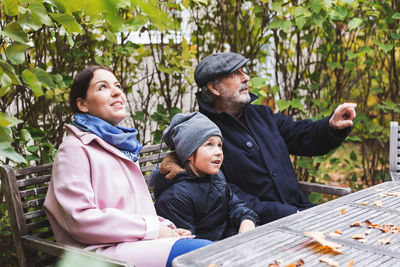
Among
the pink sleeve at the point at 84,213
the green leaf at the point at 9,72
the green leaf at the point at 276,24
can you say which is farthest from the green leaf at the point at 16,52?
the green leaf at the point at 276,24

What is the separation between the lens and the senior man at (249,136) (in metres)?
3.06

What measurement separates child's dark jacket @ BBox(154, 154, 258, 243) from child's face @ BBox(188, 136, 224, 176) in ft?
0.21

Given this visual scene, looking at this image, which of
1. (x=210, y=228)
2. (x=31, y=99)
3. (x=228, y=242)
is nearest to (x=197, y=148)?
(x=210, y=228)

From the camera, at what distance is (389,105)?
455 cm

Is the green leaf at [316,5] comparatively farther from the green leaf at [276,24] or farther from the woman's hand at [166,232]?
the woman's hand at [166,232]

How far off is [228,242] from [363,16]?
133 inches

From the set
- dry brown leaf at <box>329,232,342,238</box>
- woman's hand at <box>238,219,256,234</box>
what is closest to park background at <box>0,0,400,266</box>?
woman's hand at <box>238,219,256,234</box>

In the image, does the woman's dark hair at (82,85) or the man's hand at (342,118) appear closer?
the woman's dark hair at (82,85)

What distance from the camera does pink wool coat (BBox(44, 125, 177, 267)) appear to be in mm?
2000

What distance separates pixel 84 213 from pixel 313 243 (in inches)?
36.2

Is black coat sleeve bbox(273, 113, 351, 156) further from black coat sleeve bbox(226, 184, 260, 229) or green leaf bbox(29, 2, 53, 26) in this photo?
green leaf bbox(29, 2, 53, 26)

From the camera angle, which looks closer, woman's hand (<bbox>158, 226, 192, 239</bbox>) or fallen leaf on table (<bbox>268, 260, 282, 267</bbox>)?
fallen leaf on table (<bbox>268, 260, 282, 267</bbox>)

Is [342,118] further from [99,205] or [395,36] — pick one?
[99,205]

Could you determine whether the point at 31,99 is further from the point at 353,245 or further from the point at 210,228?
the point at 353,245
